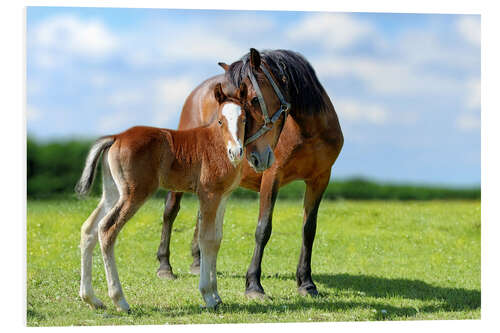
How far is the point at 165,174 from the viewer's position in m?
5.11

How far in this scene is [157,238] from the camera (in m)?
9.02

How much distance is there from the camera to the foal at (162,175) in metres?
4.90

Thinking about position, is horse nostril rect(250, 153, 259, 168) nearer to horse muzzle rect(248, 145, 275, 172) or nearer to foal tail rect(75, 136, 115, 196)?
horse muzzle rect(248, 145, 275, 172)

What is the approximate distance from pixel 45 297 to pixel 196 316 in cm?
182

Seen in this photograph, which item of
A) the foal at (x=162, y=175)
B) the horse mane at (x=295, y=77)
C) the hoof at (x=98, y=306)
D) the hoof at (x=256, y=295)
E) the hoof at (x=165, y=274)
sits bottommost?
the hoof at (x=165, y=274)

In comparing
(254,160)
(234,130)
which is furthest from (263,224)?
(234,130)

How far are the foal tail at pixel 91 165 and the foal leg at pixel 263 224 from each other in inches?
65.0

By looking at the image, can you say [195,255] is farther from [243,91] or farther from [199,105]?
[243,91]

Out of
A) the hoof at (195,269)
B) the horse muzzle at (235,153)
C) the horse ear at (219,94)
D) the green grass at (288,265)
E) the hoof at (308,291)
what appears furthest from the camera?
the hoof at (195,269)

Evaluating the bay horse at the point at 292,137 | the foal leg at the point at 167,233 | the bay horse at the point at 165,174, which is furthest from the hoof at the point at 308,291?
the foal leg at the point at 167,233

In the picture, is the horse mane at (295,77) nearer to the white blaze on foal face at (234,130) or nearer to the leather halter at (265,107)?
the leather halter at (265,107)

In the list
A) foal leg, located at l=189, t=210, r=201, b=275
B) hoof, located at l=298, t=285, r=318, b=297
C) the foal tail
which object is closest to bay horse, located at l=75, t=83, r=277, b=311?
the foal tail

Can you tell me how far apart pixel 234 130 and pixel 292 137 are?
1244mm

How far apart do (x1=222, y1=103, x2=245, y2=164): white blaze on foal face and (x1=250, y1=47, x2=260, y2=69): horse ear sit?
521mm
